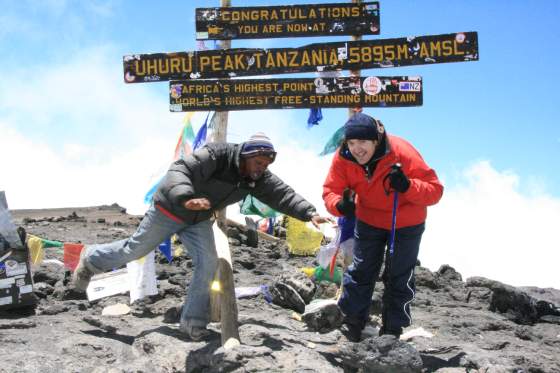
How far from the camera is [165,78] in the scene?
23.2 ft

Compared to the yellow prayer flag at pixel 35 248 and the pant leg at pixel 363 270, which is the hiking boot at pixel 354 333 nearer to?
the pant leg at pixel 363 270

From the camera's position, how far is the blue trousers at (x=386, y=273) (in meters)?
5.06

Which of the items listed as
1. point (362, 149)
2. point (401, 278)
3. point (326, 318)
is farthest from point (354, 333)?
point (362, 149)

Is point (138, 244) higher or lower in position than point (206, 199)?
lower

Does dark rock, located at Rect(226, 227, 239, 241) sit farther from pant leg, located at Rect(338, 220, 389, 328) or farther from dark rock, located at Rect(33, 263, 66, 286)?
pant leg, located at Rect(338, 220, 389, 328)

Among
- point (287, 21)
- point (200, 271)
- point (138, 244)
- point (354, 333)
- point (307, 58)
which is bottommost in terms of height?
point (354, 333)

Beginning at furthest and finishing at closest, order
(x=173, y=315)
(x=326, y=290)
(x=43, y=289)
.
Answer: (x=43, y=289) < (x=326, y=290) < (x=173, y=315)

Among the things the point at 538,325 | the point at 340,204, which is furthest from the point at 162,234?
the point at 538,325

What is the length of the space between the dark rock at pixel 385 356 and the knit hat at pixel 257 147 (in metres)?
1.68

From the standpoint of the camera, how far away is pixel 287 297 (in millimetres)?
6754

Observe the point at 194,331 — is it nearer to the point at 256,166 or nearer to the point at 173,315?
the point at 173,315

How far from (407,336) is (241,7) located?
4.21 metres

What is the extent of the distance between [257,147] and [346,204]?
86cm

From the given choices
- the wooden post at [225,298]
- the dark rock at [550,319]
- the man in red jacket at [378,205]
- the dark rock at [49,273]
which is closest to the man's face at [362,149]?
the man in red jacket at [378,205]
